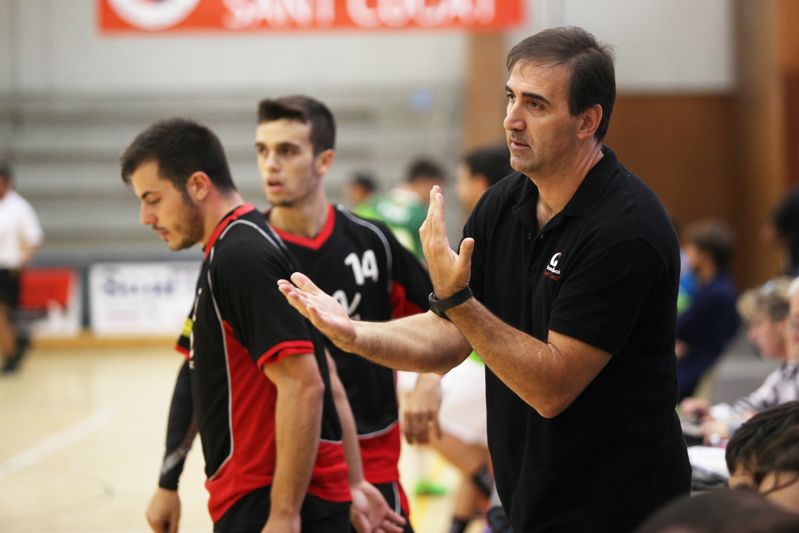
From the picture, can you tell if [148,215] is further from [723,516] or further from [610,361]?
[723,516]

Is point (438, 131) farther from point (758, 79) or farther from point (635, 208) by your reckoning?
point (635, 208)

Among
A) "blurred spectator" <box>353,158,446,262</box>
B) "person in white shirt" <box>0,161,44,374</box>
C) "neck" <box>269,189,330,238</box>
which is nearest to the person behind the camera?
"neck" <box>269,189,330,238</box>

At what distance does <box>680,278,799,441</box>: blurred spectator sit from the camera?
Result: 4320 mm

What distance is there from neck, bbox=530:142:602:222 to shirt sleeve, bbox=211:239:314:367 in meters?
0.81

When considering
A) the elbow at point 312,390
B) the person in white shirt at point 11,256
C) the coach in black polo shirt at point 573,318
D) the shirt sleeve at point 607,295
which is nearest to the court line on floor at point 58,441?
the person in white shirt at point 11,256

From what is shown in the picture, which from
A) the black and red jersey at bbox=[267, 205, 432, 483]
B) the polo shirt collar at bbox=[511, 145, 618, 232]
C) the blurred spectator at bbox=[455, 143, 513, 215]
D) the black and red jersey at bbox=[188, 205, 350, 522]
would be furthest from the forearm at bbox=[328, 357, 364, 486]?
the blurred spectator at bbox=[455, 143, 513, 215]

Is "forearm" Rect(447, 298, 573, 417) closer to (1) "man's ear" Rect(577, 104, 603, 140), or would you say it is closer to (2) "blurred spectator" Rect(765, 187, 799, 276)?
(1) "man's ear" Rect(577, 104, 603, 140)

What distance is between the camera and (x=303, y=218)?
4.09 meters

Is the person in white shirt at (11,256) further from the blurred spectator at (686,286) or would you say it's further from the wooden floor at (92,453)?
the blurred spectator at (686,286)

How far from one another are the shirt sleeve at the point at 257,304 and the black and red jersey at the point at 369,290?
873mm

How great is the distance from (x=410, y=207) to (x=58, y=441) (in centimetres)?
354

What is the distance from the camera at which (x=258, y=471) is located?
10.2 ft

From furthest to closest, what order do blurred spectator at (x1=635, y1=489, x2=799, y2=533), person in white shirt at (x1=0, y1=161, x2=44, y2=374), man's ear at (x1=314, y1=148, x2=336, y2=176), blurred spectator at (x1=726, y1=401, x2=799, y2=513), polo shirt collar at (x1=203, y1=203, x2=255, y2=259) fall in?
person in white shirt at (x1=0, y1=161, x2=44, y2=374) < man's ear at (x1=314, y1=148, x2=336, y2=176) < polo shirt collar at (x1=203, y1=203, x2=255, y2=259) < blurred spectator at (x1=726, y1=401, x2=799, y2=513) < blurred spectator at (x1=635, y1=489, x2=799, y2=533)

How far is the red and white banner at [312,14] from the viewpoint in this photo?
1368cm
